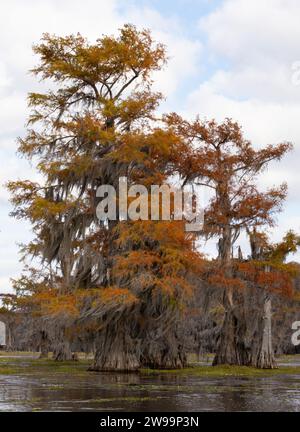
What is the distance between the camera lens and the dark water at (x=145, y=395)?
1634 cm

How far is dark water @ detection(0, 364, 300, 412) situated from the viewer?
16.3 meters

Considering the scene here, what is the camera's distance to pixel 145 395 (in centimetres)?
1964

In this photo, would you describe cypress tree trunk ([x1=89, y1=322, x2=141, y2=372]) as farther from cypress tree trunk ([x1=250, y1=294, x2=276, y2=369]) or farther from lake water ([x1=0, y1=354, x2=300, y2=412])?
cypress tree trunk ([x1=250, y1=294, x2=276, y2=369])

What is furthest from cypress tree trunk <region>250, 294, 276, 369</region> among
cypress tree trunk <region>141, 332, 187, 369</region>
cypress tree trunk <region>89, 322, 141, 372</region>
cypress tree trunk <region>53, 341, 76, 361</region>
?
cypress tree trunk <region>53, 341, 76, 361</region>

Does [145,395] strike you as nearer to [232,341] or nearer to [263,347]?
[232,341]

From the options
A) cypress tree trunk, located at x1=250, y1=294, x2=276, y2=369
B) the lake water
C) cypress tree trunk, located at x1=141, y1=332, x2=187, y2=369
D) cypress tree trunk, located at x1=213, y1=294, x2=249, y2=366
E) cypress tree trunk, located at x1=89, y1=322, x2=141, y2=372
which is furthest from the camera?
cypress tree trunk, located at x1=141, y1=332, x2=187, y2=369

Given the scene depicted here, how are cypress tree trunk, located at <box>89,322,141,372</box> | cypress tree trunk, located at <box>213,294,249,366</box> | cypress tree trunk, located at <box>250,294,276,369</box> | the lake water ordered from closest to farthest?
the lake water, cypress tree trunk, located at <box>89,322,141,372</box>, cypress tree trunk, located at <box>213,294,249,366</box>, cypress tree trunk, located at <box>250,294,276,369</box>

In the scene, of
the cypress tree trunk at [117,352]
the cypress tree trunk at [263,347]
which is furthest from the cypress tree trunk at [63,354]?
the cypress tree trunk at [117,352]

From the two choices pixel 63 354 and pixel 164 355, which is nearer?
pixel 164 355

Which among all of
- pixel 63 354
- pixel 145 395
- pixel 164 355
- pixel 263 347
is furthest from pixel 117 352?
pixel 63 354

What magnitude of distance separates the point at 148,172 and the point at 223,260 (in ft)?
20.6

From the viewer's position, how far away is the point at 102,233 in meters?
34.2
